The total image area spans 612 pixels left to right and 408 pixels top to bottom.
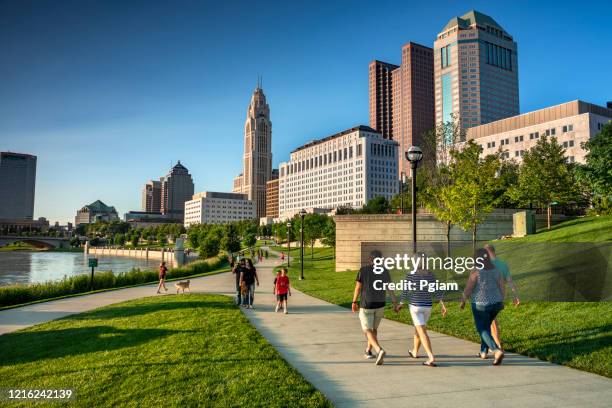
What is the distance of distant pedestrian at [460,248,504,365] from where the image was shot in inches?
323

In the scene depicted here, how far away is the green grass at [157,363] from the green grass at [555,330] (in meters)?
4.94

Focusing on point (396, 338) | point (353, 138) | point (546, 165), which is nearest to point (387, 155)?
point (353, 138)

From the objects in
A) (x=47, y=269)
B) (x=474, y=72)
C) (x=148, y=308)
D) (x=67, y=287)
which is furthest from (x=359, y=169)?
(x=148, y=308)

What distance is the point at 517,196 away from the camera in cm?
3772

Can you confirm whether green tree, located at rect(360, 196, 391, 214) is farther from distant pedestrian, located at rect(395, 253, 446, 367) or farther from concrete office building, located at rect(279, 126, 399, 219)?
distant pedestrian, located at rect(395, 253, 446, 367)

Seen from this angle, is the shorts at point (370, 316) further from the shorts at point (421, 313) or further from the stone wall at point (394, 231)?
the stone wall at point (394, 231)

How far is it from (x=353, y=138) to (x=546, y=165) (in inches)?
5872

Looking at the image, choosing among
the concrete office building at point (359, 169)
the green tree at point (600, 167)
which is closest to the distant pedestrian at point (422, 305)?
the green tree at point (600, 167)

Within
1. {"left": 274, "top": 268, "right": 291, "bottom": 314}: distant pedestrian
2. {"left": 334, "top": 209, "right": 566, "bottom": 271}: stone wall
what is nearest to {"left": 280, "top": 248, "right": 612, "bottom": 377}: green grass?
{"left": 274, "top": 268, "right": 291, "bottom": 314}: distant pedestrian

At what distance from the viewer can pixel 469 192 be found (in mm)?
24578

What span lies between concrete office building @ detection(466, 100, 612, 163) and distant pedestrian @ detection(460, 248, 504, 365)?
90.5 m

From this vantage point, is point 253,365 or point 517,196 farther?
point 517,196

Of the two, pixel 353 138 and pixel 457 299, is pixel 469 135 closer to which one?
pixel 353 138

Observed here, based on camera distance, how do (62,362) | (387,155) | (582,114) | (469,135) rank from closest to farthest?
(62,362) → (582,114) → (469,135) → (387,155)
